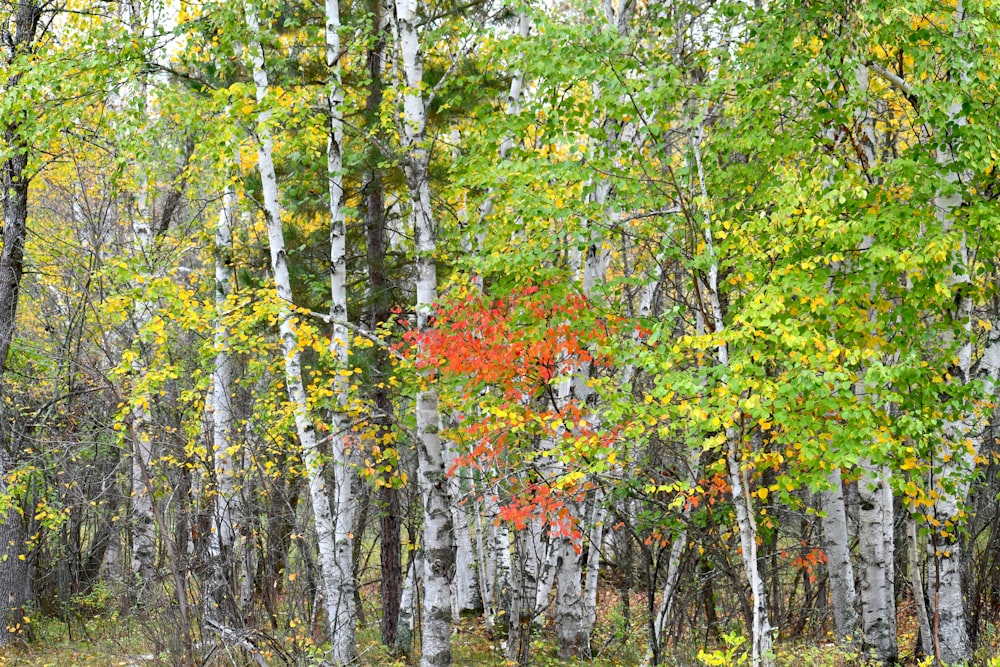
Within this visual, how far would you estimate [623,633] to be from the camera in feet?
36.8

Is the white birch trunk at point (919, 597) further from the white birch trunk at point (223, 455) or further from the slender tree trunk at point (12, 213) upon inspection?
the slender tree trunk at point (12, 213)

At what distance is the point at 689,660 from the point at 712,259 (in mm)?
4806

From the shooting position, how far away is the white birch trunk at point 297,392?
9.71 meters

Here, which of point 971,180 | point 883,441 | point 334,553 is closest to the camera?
point 883,441

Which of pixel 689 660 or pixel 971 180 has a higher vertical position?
pixel 971 180

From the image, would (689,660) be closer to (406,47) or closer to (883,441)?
(883,441)

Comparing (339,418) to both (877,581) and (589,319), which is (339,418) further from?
(877,581)

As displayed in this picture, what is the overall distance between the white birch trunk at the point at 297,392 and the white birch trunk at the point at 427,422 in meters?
1.25

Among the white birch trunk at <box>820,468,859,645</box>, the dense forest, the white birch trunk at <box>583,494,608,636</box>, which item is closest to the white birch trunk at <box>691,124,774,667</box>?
the dense forest

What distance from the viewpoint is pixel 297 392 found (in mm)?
10367

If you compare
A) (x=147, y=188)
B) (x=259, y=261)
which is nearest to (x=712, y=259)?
(x=259, y=261)

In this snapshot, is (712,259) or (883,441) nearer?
(883,441)

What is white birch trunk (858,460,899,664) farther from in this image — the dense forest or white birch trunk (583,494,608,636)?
white birch trunk (583,494,608,636)

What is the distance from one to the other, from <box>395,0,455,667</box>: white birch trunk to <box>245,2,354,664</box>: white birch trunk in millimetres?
1247
